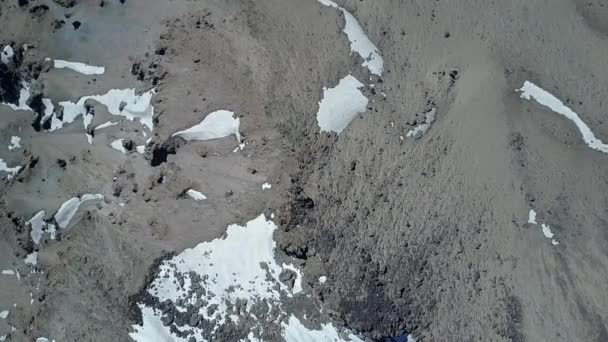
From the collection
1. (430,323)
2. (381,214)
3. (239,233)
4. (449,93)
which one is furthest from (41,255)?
(449,93)

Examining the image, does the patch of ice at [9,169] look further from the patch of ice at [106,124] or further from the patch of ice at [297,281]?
the patch of ice at [297,281]

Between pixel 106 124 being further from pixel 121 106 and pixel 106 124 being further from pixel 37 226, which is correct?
pixel 37 226

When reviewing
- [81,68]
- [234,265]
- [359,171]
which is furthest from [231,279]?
[81,68]

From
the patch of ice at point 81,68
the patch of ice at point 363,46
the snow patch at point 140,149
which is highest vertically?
the patch of ice at point 363,46

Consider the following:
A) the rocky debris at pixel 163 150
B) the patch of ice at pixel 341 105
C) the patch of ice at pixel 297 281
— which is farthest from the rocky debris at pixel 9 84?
the patch of ice at pixel 297 281

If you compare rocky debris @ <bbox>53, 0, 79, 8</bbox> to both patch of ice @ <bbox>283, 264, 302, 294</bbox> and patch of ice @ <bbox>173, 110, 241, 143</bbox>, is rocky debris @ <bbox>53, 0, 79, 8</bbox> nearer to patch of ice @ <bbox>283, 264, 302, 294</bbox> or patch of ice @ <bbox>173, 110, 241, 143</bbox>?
patch of ice @ <bbox>173, 110, 241, 143</bbox>
